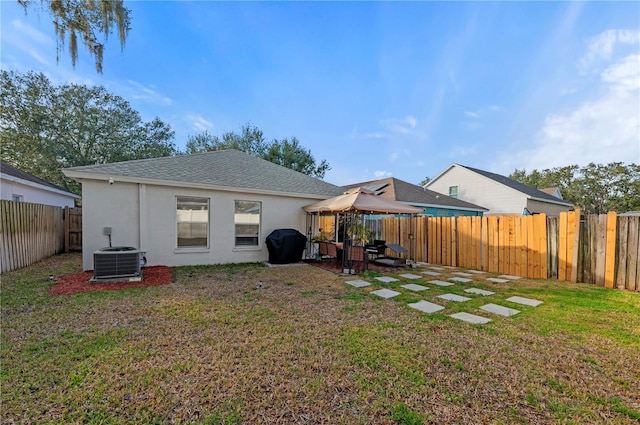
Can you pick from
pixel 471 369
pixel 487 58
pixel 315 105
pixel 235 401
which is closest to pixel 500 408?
pixel 471 369

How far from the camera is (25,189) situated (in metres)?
11.5

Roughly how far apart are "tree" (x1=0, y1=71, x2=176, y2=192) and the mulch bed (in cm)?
1548

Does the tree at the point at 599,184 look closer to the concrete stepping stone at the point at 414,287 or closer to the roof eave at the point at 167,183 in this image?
the roof eave at the point at 167,183

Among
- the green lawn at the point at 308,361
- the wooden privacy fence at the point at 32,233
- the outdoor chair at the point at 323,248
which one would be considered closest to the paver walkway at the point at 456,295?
the green lawn at the point at 308,361

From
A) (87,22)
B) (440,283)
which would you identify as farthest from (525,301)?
(87,22)

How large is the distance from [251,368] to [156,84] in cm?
1308

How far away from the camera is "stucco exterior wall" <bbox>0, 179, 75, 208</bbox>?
10.2 m

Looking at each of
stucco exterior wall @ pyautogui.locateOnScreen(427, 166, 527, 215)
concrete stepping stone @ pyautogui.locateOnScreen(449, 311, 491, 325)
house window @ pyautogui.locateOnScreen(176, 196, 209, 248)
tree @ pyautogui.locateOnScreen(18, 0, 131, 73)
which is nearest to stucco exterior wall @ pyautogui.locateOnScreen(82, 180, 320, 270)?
house window @ pyautogui.locateOnScreen(176, 196, 209, 248)

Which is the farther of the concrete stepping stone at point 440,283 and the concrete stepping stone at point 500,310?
the concrete stepping stone at point 440,283

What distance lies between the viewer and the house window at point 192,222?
7.89 m

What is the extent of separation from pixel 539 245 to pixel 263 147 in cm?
2052

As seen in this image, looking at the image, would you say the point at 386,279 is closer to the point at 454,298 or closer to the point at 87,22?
the point at 454,298

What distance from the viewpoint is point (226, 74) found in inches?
462

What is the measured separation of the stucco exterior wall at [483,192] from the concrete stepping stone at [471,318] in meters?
17.8
